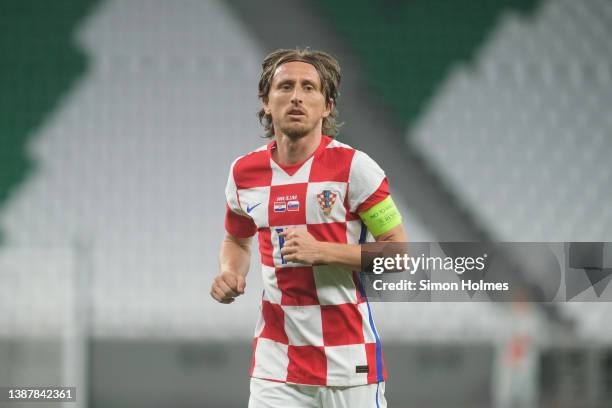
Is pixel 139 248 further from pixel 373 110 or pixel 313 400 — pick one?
pixel 313 400

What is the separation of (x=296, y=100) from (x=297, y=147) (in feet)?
0.39

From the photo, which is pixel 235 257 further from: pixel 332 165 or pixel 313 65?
pixel 313 65

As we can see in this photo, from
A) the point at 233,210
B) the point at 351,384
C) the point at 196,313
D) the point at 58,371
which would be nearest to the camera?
the point at 351,384

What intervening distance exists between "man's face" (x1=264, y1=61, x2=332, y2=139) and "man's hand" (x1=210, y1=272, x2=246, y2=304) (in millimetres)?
343

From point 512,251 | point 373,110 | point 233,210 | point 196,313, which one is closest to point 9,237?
point 196,313

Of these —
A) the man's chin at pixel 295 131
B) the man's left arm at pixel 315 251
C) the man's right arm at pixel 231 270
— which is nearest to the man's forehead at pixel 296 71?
the man's chin at pixel 295 131

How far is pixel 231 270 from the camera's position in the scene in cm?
205

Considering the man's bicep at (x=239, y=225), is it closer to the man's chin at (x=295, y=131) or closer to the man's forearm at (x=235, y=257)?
the man's forearm at (x=235, y=257)

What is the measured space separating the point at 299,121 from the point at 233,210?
0.34m

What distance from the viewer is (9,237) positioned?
17.2 ft

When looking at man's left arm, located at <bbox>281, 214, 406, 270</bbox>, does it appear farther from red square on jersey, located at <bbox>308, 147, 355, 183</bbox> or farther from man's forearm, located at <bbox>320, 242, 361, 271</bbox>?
red square on jersey, located at <bbox>308, 147, 355, 183</bbox>

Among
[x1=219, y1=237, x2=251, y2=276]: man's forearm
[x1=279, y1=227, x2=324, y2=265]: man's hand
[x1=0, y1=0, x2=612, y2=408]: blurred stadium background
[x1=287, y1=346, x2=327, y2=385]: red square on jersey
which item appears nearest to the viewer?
[x1=279, y1=227, x2=324, y2=265]: man's hand

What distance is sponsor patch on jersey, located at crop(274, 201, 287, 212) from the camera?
1870 mm

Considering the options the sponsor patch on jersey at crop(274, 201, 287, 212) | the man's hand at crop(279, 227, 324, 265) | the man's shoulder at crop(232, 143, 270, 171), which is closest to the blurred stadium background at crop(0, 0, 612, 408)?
the man's shoulder at crop(232, 143, 270, 171)
